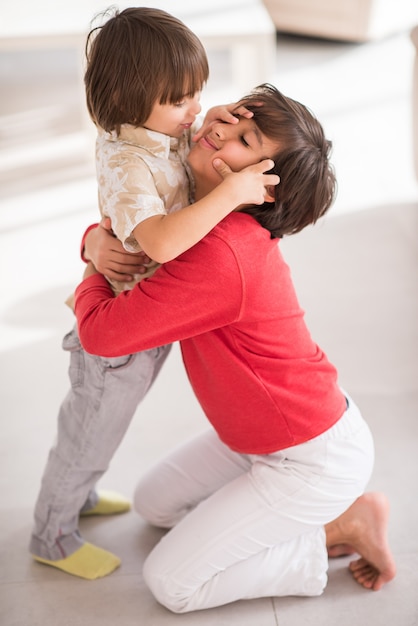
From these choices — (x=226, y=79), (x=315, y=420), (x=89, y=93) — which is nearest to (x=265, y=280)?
(x=315, y=420)

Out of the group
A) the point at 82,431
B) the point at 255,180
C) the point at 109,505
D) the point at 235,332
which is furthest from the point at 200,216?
the point at 109,505

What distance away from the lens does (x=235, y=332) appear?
1382 mm

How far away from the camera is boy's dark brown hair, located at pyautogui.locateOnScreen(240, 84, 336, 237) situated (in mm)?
1271

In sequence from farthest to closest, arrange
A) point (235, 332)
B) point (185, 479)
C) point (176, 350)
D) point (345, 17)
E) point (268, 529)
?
1. point (345, 17)
2. point (176, 350)
3. point (185, 479)
4. point (268, 529)
5. point (235, 332)

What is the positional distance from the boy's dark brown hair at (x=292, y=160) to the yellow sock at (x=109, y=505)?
2.55ft

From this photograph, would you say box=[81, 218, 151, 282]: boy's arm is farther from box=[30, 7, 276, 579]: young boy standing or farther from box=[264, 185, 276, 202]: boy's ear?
box=[264, 185, 276, 202]: boy's ear

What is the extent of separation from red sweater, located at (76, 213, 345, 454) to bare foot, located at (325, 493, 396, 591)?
0.23 m

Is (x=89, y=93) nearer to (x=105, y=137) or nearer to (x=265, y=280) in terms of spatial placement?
(x=105, y=137)

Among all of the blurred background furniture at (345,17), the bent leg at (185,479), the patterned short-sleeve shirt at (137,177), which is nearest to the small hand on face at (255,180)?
the patterned short-sleeve shirt at (137,177)

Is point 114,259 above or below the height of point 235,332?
above

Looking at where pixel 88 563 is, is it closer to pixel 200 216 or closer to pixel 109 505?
pixel 109 505

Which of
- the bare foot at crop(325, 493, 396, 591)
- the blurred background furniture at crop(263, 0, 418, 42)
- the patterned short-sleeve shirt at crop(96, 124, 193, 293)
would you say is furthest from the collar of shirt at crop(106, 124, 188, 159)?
the blurred background furniture at crop(263, 0, 418, 42)

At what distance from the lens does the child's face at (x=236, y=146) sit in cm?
128

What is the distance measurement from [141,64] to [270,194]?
0.29 meters
